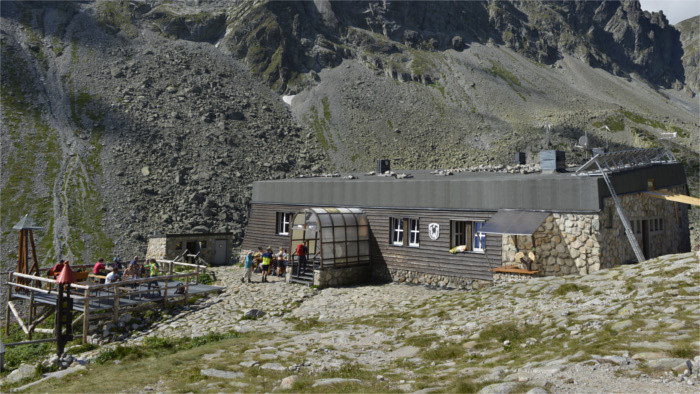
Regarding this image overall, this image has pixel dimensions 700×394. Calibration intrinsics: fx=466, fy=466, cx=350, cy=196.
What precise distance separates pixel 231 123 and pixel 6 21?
160 ft

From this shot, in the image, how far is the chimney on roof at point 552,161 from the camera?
21578 millimetres

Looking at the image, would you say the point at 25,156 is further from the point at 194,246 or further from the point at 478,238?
the point at 478,238

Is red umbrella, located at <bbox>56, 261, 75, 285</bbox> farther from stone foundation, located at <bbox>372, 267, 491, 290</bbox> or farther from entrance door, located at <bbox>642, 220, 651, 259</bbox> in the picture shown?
entrance door, located at <bbox>642, 220, 651, 259</bbox>

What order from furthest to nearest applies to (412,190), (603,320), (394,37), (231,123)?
(394,37), (231,123), (412,190), (603,320)

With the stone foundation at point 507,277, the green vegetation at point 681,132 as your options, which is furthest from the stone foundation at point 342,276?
the green vegetation at point 681,132

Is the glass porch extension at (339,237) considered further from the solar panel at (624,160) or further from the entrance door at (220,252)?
the solar panel at (624,160)

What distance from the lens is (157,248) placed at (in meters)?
30.7

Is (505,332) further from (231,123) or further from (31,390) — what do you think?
(231,123)

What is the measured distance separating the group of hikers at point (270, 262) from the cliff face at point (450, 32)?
239 feet

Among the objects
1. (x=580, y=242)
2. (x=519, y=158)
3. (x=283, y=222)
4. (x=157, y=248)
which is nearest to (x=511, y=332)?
(x=580, y=242)

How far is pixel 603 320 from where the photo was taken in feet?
32.7

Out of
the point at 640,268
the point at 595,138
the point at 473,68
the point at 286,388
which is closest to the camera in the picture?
the point at 286,388

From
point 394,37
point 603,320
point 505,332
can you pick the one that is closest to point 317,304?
point 505,332

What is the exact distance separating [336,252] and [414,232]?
3891 mm
